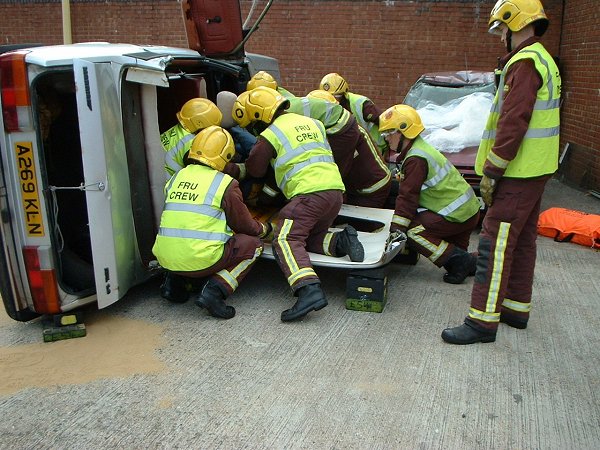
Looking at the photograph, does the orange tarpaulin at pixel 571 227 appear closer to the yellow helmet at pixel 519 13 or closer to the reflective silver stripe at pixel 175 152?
the yellow helmet at pixel 519 13

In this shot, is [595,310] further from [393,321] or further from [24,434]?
[24,434]

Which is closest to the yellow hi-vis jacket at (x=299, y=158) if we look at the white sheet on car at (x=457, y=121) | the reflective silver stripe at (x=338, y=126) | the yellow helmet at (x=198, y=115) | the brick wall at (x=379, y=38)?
the yellow helmet at (x=198, y=115)

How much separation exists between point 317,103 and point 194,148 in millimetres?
1469

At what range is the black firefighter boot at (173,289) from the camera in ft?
14.4

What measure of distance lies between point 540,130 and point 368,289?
1616 mm

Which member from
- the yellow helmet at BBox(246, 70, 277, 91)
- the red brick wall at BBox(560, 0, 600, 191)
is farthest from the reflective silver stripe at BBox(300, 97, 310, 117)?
the red brick wall at BBox(560, 0, 600, 191)

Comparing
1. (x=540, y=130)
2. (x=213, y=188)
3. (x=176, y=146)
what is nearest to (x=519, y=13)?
(x=540, y=130)

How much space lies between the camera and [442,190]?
188 inches

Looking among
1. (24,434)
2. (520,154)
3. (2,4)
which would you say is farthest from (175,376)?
(2,4)

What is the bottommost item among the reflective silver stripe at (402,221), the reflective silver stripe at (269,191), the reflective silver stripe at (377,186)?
the reflective silver stripe at (402,221)

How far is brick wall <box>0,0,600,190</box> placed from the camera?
31.3 feet

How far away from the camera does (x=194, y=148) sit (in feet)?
13.9

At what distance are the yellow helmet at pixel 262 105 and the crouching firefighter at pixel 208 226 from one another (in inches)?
15.3

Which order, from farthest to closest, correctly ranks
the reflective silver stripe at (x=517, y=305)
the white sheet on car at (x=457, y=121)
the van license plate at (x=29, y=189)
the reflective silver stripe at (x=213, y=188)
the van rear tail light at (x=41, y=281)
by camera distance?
the white sheet on car at (x=457, y=121) < the reflective silver stripe at (x=213, y=188) < the reflective silver stripe at (x=517, y=305) < the van rear tail light at (x=41, y=281) < the van license plate at (x=29, y=189)
